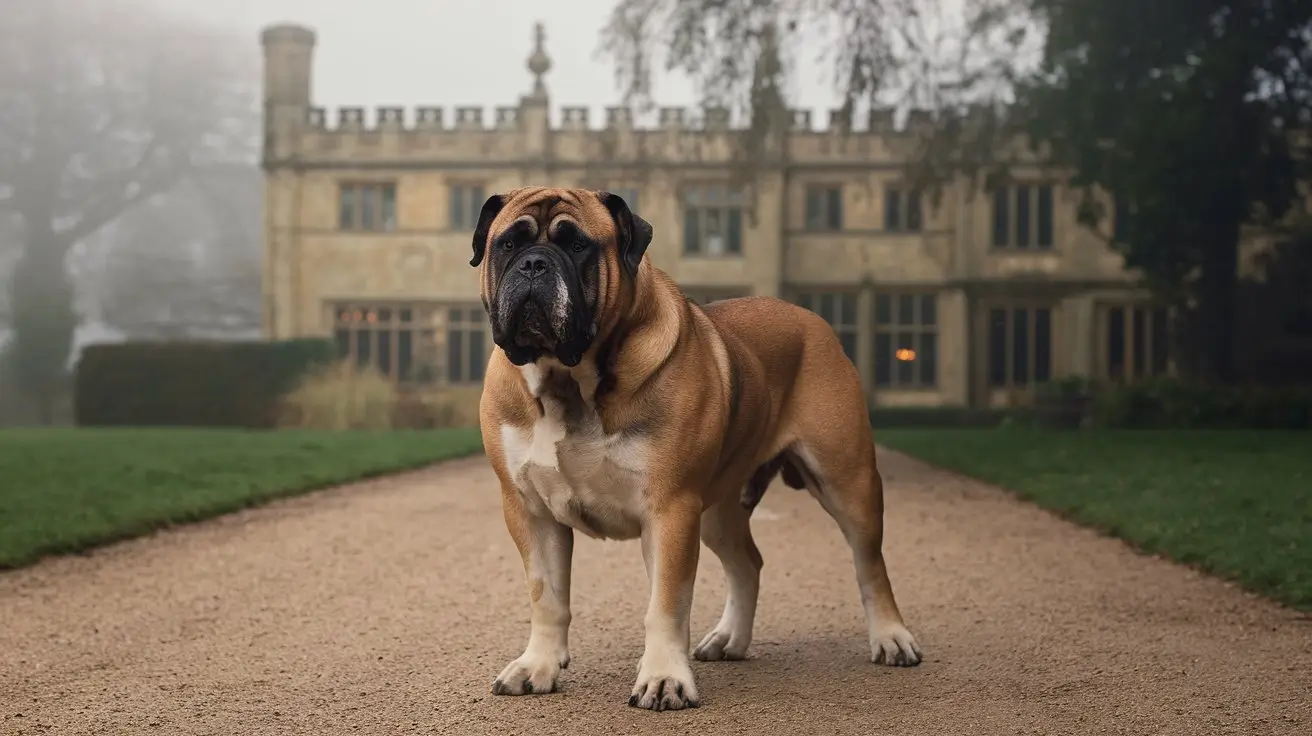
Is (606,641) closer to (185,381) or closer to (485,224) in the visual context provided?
(485,224)

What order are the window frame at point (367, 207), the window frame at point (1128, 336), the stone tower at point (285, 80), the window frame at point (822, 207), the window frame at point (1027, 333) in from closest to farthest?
the window frame at point (1128, 336)
the window frame at point (1027, 333)
the window frame at point (822, 207)
the window frame at point (367, 207)
the stone tower at point (285, 80)

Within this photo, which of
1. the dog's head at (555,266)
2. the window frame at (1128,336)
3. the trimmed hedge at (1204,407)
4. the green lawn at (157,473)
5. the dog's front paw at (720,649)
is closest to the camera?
the dog's head at (555,266)

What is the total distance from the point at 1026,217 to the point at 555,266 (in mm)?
31166

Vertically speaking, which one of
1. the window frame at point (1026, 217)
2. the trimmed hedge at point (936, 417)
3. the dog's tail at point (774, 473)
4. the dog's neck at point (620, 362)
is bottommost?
the trimmed hedge at point (936, 417)

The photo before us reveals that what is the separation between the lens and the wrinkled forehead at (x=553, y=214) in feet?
12.8

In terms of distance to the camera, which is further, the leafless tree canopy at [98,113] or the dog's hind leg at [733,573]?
the leafless tree canopy at [98,113]

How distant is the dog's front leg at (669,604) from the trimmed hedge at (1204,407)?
20539 millimetres

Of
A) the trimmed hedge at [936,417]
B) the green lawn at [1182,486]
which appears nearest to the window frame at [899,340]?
the trimmed hedge at [936,417]

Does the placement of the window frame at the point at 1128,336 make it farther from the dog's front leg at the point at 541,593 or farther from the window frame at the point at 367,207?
the dog's front leg at the point at 541,593

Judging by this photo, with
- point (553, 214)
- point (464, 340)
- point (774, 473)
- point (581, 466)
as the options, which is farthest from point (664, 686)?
point (464, 340)

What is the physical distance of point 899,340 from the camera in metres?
33.8

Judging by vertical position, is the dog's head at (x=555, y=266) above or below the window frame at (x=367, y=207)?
below

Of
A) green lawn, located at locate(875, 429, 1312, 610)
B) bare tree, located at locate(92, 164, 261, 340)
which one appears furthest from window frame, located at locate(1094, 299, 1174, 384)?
bare tree, located at locate(92, 164, 261, 340)

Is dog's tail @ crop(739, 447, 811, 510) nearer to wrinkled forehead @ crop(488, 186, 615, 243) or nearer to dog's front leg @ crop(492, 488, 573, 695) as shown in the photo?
dog's front leg @ crop(492, 488, 573, 695)
